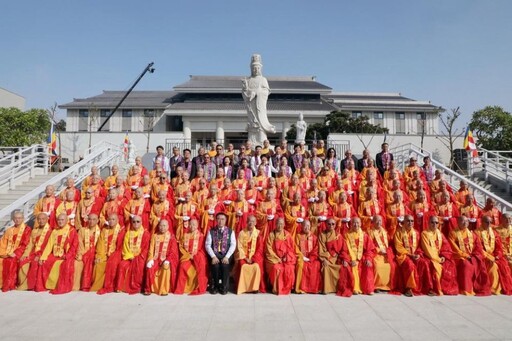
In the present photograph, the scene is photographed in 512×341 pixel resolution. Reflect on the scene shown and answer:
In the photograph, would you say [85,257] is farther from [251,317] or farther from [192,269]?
[251,317]

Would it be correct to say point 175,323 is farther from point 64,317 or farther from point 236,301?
point 64,317

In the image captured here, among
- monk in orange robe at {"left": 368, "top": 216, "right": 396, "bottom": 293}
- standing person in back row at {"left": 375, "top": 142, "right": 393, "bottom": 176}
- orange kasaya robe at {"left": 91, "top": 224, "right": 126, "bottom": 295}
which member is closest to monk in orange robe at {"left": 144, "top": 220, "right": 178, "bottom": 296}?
orange kasaya robe at {"left": 91, "top": 224, "right": 126, "bottom": 295}

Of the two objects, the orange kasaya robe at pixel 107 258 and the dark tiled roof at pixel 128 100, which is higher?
the dark tiled roof at pixel 128 100

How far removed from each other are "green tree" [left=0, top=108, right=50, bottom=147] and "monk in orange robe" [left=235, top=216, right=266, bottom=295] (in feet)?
76.9

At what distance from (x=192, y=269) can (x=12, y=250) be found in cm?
348

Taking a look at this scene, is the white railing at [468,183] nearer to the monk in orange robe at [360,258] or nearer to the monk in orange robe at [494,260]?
the monk in orange robe at [494,260]

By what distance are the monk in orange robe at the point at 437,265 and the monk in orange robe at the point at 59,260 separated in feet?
20.9

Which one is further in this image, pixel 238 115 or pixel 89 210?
pixel 238 115

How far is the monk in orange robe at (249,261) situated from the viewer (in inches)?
243

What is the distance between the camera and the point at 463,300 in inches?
229

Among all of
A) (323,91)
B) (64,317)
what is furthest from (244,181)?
(323,91)

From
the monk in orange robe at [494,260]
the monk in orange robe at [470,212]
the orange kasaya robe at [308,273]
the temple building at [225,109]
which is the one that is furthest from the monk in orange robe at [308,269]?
the temple building at [225,109]

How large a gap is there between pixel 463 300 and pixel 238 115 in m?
30.5

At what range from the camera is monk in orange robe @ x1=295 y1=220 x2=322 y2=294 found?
20.3 feet
